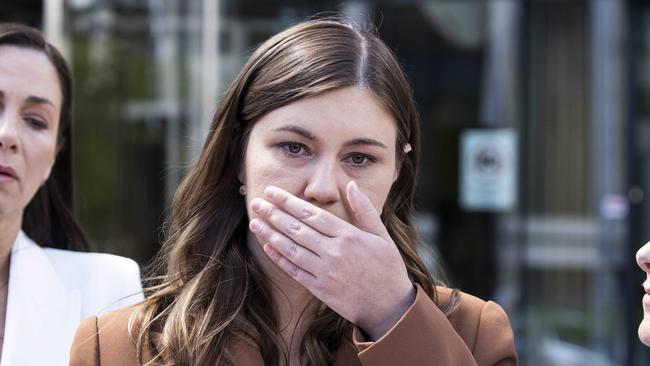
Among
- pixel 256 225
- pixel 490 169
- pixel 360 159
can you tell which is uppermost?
pixel 360 159

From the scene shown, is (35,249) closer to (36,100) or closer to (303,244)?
(36,100)

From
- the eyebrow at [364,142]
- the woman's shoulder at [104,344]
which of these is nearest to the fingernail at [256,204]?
the eyebrow at [364,142]

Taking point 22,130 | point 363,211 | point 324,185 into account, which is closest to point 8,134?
point 22,130

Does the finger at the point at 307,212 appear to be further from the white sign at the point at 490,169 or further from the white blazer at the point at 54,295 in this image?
the white sign at the point at 490,169

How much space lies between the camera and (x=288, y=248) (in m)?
1.77

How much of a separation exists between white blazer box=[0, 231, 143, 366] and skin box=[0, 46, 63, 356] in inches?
2.9

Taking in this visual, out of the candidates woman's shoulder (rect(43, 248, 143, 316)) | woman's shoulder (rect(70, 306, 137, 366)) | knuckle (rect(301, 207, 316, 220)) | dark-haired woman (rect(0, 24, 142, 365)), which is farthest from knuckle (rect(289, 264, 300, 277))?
woman's shoulder (rect(43, 248, 143, 316))

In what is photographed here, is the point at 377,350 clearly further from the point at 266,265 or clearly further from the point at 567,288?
the point at 567,288

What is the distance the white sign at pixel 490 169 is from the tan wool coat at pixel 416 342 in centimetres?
483

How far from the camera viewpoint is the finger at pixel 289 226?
1.75 meters

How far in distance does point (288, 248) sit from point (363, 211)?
0.17 metres

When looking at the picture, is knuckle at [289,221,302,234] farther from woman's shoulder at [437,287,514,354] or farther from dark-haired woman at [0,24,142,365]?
dark-haired woman at [0,24,142,365]

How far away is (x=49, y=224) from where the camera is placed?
112 inches

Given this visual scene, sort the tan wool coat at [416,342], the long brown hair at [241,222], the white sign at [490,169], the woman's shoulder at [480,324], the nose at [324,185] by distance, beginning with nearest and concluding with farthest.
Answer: the tan wool coat at [416,342] < the nose at [324,185] < the long brown hair at [241,222] < the woman's shoulder at [480,324] < the white sign at [490,169]
